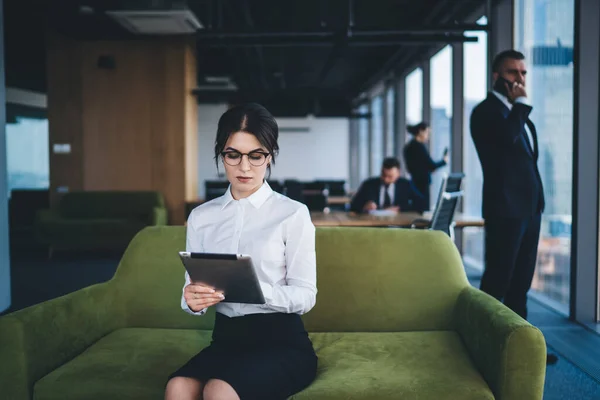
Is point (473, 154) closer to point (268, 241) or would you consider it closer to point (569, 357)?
point (569, 357)

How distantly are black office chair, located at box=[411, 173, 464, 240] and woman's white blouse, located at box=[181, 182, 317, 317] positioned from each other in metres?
2.42

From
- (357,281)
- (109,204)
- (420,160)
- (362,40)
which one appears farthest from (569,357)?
(109,204)

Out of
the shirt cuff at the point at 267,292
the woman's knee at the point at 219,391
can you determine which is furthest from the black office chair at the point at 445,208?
the woman's knee at the point at 219,391

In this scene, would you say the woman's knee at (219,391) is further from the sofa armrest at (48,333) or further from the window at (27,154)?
the window at (27,154)

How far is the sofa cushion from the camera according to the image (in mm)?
1956

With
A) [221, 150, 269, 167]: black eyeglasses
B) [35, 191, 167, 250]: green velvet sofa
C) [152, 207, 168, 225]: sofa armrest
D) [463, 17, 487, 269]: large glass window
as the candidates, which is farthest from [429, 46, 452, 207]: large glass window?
[221, 150, 269, 167]: black eyeglasses

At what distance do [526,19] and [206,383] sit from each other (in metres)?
5.59

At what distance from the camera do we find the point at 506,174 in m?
3.29

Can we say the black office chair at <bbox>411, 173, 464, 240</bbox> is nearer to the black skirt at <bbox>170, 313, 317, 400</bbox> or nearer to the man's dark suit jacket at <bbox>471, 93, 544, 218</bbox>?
the man's dark suit jacket at <bbox>471, 93, 544, 218</bbox>

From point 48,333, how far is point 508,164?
260 centimetres

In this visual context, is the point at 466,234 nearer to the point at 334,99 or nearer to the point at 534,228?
the point at 534,228

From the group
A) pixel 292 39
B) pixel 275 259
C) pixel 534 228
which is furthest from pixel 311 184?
pixel 275 259

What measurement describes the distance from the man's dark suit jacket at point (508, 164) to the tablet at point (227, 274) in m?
2.05

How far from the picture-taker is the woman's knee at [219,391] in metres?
1.67
